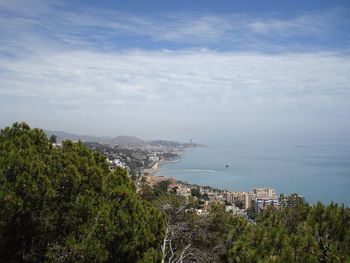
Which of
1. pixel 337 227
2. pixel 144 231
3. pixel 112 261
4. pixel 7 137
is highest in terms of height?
pixel 7 137

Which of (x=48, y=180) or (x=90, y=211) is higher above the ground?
(x=48, y=180)

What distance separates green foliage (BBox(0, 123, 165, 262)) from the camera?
4160mm

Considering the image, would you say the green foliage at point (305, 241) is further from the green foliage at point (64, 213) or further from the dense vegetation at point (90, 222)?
the green foliage at point (64, 213)

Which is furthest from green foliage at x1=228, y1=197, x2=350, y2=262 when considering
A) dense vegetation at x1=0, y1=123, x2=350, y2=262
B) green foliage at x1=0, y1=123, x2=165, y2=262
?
green foliage at x1=0, y1=123, x2=165, y2=262

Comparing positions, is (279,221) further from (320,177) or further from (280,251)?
(320,177)

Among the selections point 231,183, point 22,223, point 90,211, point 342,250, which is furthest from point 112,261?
Result: point 231,183

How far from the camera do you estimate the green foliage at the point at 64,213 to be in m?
4.16

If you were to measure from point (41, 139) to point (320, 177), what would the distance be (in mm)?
45236

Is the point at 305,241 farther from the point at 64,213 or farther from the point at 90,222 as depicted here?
the point at 64,213

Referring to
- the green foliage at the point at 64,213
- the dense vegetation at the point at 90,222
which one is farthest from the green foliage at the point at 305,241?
the green foliage at the point at 64,213

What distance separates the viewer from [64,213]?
174 inches

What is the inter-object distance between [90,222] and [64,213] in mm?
324

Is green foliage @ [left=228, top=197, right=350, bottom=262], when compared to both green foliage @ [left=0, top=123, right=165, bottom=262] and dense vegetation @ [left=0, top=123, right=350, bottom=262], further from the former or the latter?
green foliage @ [left=0, top=123, right=165, bottom=262]

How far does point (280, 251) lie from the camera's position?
140 inches
